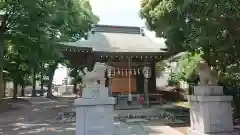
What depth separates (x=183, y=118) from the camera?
401 inches

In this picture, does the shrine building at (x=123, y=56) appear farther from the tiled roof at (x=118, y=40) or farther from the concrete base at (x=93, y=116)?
the concrete base at (x=93, y=116)

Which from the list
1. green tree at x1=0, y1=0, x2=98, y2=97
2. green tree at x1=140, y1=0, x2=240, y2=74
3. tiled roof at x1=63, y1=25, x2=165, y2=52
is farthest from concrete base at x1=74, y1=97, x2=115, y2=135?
tiled roof at x1=63, y1=25, x2=165, y2=52

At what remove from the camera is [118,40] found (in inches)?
662

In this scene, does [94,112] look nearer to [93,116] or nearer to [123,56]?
[93,116]

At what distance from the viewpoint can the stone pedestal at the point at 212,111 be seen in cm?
625

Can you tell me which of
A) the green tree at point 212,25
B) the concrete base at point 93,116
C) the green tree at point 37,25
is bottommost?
the concrete base at point 93,116

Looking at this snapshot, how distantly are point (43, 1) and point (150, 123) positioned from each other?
24.1ft

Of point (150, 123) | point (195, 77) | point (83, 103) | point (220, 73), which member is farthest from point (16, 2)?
point (195, 77)

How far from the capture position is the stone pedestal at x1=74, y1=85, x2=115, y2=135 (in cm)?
595

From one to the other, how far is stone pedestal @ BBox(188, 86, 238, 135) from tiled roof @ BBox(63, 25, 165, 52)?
7.63m

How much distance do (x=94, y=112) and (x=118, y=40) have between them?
1134 cm

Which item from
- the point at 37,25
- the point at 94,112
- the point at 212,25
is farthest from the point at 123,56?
the point at 212,25

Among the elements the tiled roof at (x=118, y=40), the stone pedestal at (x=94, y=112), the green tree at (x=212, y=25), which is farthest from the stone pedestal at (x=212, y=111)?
the tiled roof at (x=118, y=40)

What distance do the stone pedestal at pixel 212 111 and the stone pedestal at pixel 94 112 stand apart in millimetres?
2583
